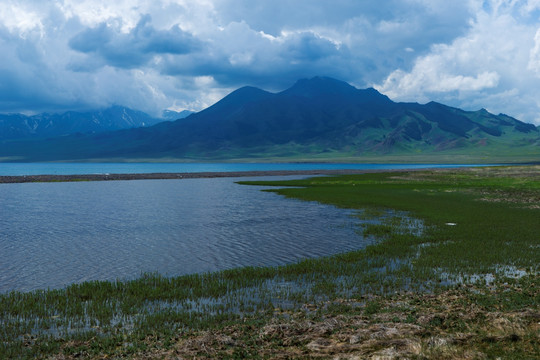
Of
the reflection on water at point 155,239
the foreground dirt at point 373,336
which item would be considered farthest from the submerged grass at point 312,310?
the reflection on water at point 155,239

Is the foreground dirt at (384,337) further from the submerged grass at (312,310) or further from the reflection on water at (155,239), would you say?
the reflection on water at (155,239)

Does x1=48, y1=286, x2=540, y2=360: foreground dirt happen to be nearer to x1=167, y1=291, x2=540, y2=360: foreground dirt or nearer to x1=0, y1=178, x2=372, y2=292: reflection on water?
x1=167, y1=291, x2=540, y2=360: foreground dirt

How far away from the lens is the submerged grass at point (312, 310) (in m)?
13.0

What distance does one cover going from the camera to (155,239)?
3481 cm

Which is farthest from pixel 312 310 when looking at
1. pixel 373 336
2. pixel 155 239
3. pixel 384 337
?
pixel 155 239

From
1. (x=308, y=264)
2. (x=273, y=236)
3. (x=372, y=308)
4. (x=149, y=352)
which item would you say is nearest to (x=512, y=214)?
(x=273, y=236)

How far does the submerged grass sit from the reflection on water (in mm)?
3062

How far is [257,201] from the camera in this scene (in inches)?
2596

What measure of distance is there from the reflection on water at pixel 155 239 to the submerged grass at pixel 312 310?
306 centimetres

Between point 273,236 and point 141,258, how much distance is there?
1241 centimetres

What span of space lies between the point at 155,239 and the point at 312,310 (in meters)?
21.6

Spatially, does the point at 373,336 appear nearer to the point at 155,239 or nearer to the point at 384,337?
the point at 384,337

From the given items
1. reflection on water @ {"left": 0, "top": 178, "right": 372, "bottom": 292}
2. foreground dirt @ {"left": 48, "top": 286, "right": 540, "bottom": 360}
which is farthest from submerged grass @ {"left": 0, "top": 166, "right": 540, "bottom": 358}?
reflection on water @ {"left": 0, "top": 178, "right": 372, "bottom": 292}

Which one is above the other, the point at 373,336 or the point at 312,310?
the point at 373,336
